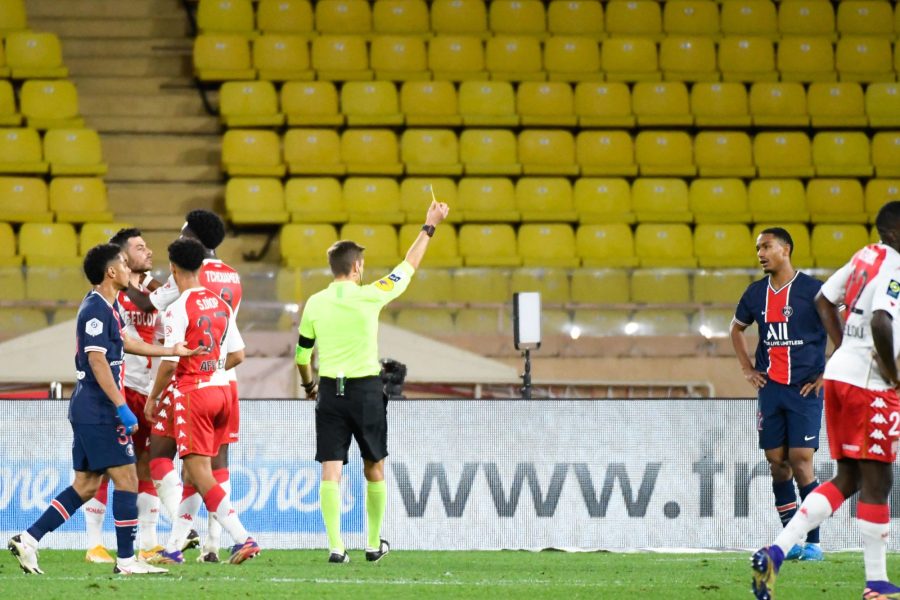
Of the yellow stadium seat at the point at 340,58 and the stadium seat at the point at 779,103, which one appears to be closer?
the yellow stadium seat at the point at 340,58

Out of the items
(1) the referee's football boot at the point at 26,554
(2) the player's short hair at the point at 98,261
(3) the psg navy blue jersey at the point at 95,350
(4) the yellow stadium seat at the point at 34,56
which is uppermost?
(4) the yellow stadium seat at the point at 34,56

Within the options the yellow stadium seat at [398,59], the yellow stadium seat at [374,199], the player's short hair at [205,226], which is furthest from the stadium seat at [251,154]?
the player's short hair at [205,226]

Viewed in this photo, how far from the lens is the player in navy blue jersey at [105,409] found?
7883 mm

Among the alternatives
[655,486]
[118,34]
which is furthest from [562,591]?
[118,34]

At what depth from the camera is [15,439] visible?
10922mm

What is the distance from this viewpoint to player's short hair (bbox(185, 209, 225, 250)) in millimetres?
9234

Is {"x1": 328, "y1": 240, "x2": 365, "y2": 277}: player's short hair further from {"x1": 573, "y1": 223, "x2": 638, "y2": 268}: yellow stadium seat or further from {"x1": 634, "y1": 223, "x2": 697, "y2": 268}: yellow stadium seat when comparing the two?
{"x1": 634, "y1": 223, "x2": 697, "y2": 268}: yellow stadium seat

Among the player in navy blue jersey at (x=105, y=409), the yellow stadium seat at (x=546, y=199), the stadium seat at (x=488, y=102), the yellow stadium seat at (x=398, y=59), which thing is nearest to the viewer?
the player in navy blue jersey at (x=105, y=409)

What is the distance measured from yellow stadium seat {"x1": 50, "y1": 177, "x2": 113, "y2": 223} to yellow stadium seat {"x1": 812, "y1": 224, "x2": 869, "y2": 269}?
8.55m

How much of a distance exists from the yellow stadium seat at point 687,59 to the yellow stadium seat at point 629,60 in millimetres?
154

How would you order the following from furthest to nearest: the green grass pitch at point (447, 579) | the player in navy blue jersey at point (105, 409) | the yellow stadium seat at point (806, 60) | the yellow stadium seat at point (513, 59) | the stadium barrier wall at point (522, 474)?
the yellow stadium seat at point (806, 60) < the yellow stadium seat at point (513, 59) < the stadium barrier wall at point (522, 474) < the player in navy blue jersey at point (105, 409) < the green grass pitch at point (447, 579)

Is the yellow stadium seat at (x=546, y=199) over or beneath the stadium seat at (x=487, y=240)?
over

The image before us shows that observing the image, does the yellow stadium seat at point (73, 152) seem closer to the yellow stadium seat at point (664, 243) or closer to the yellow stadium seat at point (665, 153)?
the yellow stadium seat at point (664, 243)

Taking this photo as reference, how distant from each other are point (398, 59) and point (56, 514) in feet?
40.5
